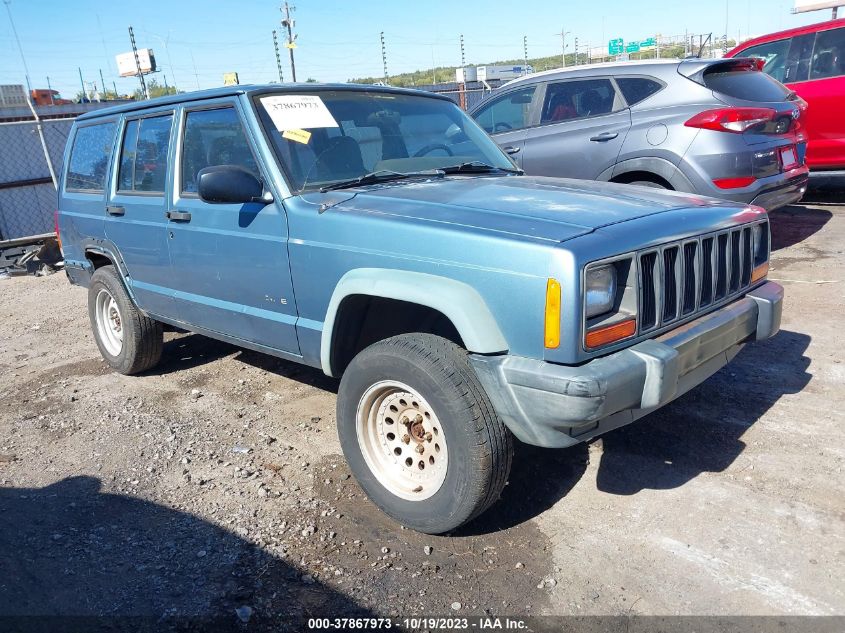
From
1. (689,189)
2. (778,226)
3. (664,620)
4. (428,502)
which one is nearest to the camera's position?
(664,620)

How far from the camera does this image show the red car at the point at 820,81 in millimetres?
7910

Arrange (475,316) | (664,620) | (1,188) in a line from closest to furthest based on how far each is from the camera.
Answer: (664,620), (475,316), (1,188)

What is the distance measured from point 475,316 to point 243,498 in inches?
62.8

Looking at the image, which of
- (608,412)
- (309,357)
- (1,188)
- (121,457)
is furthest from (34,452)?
(1,188)

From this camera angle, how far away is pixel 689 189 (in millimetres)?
5750

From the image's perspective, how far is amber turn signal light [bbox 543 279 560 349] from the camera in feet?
7.88

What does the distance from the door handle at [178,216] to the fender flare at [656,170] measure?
391cm

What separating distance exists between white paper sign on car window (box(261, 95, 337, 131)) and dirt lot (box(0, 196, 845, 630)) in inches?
69.0

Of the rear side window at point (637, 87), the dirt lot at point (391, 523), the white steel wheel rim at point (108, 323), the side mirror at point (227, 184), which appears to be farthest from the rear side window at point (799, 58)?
the white steel wheel rim at point (108, 323)

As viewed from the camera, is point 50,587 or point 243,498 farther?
point 243,498

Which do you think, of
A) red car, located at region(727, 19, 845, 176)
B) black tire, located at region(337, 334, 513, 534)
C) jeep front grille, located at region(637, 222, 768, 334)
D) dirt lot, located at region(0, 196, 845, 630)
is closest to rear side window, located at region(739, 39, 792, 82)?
red car, located at region(727, 19, 845, 176)

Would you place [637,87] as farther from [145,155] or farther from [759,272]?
[145,155]

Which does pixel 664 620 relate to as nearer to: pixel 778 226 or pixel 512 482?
pixel 512 482

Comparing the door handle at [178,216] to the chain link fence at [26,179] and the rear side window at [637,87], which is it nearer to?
the rear side window at [637,87]
